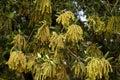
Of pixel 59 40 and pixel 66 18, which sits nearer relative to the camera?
pixel 59 40

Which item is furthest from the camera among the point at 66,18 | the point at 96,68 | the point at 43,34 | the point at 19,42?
the point at 19,42

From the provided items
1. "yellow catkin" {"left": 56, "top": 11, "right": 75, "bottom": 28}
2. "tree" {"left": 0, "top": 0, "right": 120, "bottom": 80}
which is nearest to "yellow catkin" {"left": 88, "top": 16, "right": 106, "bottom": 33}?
"tree" {"left": 0, "top": 0, "right": 120, "bottom": 80}

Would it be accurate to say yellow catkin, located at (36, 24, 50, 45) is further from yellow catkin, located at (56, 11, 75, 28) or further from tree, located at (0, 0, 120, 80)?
yellow catkin, located at (56, 11, 75, 28)

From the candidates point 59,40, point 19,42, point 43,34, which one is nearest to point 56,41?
point 59,40

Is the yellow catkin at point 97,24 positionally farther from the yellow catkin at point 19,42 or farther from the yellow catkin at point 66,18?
the yellow catkin at point 19,42

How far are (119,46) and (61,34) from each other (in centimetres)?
141

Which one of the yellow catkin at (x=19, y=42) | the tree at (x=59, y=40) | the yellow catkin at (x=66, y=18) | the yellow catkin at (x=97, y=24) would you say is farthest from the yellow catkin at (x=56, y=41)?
the yellow catkin at (x=97, y=24)

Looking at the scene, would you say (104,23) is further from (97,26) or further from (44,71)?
(44,71)

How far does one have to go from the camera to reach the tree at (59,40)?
4000 millimetres

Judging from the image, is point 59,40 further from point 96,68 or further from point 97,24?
point 97,24

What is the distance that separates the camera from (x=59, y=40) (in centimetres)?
400

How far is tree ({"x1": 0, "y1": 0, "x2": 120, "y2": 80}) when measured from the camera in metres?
4.00

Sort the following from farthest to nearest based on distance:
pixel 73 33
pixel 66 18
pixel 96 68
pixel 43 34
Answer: pixel 43 34 < pixel 66 18 < pixel 73 33 < pixel 96 68

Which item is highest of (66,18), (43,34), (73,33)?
(66,18)
